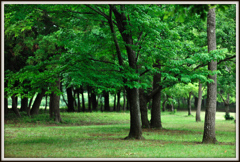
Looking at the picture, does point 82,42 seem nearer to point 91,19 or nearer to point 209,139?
point 91,19

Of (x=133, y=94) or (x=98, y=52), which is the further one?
(x=98, y=52)

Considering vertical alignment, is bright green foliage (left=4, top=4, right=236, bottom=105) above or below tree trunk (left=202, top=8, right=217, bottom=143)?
above

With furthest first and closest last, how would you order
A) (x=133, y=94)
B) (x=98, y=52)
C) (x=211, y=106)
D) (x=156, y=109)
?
1. (x=156, y=109)
2. (x=98, y=52)
3. (x=133, y=94)
4. (x=211, y=106)

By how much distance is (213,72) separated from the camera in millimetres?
11523

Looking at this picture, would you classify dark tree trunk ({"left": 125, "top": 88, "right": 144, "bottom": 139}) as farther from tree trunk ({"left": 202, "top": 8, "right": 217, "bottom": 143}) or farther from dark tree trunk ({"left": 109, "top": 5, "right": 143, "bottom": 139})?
tree trunk ({"left": 202, "top": 8, "right": 217, "bottom": 143})

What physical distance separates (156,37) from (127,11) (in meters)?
2.30

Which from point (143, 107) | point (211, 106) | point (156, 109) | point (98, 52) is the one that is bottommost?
point (156, 109)

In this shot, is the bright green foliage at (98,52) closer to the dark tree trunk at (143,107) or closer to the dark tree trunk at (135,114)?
the dark tree trunk at (135,114)

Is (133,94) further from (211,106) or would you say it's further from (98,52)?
(211,106)

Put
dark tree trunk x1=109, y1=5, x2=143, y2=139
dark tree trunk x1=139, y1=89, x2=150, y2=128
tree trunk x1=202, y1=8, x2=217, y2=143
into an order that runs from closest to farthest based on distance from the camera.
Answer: tree trunk x1=202, y1=8, x2=217, y2=143 < dark tree trunk x1=109, y1=5, x2=143, y2=139 < dark tree trunk x1=139, y1=89, x2=150, y2=128

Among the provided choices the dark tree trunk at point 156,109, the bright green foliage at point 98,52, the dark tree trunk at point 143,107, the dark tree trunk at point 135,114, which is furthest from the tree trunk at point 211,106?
the dark tree trunk at point 156,109

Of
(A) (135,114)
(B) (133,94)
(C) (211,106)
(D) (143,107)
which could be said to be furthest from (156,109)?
(C) (211,106)

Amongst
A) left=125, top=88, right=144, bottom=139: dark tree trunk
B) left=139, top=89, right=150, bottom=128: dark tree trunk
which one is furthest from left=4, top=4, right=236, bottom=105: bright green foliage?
left=139, top=89, right=150, bottom=128: dark tree trunk

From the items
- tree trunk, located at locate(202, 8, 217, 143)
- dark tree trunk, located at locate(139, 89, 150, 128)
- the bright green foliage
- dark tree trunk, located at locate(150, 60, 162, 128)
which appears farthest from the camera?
dark tree trunk, located at locate(150, 60, 162, 128)
